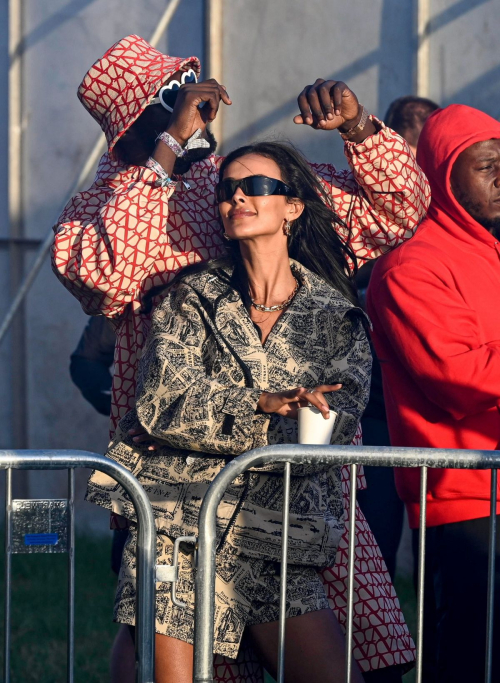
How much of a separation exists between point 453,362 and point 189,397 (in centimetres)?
79

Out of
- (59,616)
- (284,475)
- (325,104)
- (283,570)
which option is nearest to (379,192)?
(325,104)

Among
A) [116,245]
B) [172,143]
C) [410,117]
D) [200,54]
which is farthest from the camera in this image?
[200,54]

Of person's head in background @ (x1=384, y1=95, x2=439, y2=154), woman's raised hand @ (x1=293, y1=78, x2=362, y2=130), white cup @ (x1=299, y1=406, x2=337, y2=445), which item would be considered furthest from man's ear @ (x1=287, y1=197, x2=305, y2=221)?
person's head in background @ (x1=384, y1=95, x2=439, y2=154)

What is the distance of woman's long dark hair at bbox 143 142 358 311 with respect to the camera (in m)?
3.10

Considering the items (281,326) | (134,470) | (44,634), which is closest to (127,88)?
(281,326)

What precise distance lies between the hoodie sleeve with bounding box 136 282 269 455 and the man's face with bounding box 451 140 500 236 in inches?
39.7

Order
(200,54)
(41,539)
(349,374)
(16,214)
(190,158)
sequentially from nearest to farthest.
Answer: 1. (41,539)
2. (349,374)
3. (190,158)
4. (200,54)
5. (16,214)

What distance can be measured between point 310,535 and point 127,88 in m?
1.44

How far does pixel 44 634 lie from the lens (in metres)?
5.48

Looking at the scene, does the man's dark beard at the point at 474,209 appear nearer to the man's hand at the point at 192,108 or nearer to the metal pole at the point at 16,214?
the man's hand at the point at 192,108

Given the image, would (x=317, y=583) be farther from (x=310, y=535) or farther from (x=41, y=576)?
(x=41, y=576)

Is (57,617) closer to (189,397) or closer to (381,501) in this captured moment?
(381,501)

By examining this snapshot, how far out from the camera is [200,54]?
7359 millimetres

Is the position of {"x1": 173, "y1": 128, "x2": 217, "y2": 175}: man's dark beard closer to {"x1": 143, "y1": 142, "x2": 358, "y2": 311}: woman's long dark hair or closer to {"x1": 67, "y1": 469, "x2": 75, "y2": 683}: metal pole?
{"x1": 143, "y1": 142, "x2": 358, "y2": 311}: woman's long dark hair
